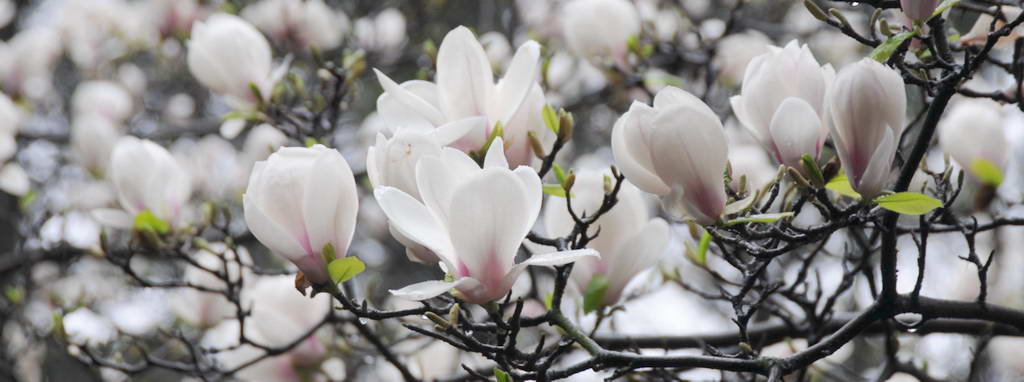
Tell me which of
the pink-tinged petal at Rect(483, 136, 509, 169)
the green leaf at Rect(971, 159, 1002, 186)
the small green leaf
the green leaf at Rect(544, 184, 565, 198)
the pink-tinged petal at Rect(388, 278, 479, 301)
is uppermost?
the pink-tinged petal at Rect(483, 136, 509, 169)

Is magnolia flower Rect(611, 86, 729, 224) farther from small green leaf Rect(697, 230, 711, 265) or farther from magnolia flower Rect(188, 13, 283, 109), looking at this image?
magnolia flower Rect(188, 13, 283, 109)

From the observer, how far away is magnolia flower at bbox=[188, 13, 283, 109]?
5.12 ft

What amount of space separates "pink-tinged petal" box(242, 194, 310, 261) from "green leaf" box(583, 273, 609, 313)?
1.27 feet

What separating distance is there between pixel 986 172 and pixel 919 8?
69 cm

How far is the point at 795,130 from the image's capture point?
814mm

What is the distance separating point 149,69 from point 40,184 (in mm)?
1130

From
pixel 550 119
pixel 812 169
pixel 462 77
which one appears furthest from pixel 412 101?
pixel 812 169

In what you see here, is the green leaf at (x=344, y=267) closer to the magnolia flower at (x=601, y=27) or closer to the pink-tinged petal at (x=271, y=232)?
the pink-tinged petal at (x=271, y=232)

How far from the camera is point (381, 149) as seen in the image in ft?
2.72

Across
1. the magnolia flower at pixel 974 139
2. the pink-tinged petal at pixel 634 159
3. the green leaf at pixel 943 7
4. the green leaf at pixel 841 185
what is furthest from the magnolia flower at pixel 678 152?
the magnolia flower at pixel 974 139

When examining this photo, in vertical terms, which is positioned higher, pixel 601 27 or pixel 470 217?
pixel 470 217

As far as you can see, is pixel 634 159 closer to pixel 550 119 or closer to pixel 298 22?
pixel 550 119

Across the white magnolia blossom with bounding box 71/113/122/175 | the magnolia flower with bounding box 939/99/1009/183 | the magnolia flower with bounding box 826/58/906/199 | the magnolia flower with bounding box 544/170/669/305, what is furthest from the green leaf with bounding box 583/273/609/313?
the white magnolia blossom with bounding box 71/113/122/175

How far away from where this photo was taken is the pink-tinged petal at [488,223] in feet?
2.40
